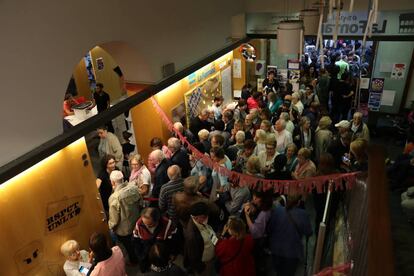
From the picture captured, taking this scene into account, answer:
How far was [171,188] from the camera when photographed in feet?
15.6

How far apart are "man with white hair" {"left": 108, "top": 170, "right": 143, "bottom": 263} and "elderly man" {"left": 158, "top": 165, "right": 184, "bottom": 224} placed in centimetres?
35

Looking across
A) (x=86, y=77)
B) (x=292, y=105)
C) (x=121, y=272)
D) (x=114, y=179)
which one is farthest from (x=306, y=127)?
(x=86, y=77)

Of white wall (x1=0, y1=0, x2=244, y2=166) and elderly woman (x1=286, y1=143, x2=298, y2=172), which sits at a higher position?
white wall (x1=0, y1=0, x2=244, y2=166)

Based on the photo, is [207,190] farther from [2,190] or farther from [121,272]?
[2,190]

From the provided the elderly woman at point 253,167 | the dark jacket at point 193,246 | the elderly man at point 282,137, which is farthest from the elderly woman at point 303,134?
the dark jacket at point 193,246

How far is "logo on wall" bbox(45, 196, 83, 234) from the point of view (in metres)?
4.43

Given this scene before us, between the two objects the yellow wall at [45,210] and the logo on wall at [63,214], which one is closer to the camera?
the yellow wall at [45,210]

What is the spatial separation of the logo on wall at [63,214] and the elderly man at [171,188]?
46.2 inches

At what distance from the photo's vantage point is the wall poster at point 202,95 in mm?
8101

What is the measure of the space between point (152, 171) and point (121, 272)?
213cm

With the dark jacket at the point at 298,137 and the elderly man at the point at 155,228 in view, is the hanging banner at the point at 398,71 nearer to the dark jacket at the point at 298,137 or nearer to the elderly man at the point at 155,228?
the dark jacket at the point at 298,137

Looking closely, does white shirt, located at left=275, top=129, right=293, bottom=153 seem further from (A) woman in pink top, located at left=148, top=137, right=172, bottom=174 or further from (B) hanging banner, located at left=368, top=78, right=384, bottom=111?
(B) hanging banner, located at left=368, top=78, right=384, bottom=111

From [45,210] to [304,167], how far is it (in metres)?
3.50

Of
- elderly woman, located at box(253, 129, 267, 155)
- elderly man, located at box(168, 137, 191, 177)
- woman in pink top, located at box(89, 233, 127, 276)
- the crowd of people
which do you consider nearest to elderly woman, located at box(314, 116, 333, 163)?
the crowd of people
